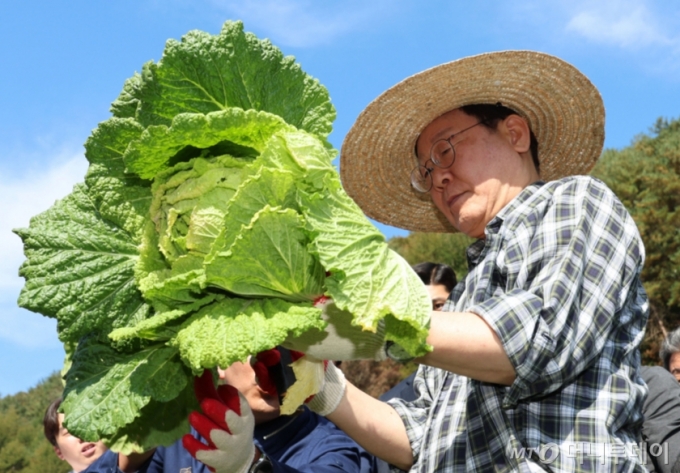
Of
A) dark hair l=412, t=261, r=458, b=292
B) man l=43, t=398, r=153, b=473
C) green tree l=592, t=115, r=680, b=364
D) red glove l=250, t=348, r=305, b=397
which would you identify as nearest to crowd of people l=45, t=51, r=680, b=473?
red glove l=250, t=348, r=305, b=397

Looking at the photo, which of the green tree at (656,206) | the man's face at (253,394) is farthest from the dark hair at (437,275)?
the green tree at (656,206)

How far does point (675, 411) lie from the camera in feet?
13.4

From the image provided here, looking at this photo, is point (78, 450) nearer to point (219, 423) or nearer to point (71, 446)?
point (71, 446)

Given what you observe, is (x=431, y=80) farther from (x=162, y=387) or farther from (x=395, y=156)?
(x=162, y=387)

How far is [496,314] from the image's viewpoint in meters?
2.09

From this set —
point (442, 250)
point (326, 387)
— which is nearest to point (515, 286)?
point (326, 387)

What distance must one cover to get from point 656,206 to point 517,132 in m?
20.3

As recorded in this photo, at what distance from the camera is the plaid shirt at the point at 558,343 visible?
213cm

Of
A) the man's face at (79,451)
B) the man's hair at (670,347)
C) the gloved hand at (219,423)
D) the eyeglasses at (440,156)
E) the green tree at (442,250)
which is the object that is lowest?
the gloved hand at (219,423)

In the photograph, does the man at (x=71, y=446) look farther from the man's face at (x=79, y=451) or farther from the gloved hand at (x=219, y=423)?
the gloved hand at (x=219, y=423)

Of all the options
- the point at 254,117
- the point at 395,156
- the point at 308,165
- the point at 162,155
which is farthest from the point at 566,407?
the point at 395,156

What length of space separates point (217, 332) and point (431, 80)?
1.72 meters

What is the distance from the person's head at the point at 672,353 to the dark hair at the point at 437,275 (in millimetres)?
1817

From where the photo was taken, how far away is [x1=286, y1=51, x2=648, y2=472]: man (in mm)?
2133
